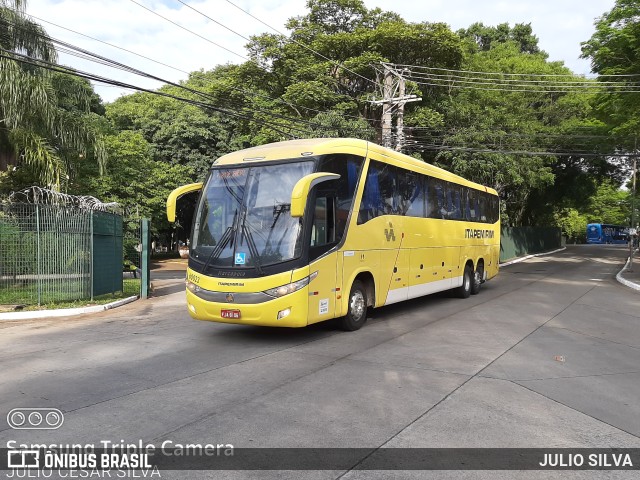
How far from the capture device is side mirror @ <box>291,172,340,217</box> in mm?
7285

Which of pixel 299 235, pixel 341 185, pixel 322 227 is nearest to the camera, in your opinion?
pixel 299 235

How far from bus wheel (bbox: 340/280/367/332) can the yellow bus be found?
0.02 m

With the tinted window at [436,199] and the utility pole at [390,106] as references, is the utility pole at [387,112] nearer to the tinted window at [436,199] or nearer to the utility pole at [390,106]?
the utility pole at [390,106]

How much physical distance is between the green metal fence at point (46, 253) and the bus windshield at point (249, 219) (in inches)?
255

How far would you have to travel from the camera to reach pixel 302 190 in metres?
7.45

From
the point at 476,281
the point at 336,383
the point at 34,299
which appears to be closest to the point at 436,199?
the point at 476,281

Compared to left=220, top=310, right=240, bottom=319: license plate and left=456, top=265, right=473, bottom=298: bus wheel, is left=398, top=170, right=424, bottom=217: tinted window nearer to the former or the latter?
left=456, top=265, right=473, bottom=298: bus wheel

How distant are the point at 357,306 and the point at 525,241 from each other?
3559cm

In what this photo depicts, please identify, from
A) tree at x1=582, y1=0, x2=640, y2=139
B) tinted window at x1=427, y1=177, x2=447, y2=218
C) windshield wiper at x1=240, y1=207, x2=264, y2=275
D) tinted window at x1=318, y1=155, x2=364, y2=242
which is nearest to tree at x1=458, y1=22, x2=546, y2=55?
tree at x1=582, y1=0, x2=640, y2=139

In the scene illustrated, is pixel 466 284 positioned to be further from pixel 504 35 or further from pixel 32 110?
pixel 504 35

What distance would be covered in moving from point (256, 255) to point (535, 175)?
26.2 metres

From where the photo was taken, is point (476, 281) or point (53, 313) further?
point (476, 281)

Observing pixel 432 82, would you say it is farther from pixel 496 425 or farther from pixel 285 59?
pixel 496 425

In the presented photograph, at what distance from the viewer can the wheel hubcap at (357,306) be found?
9586 mm
